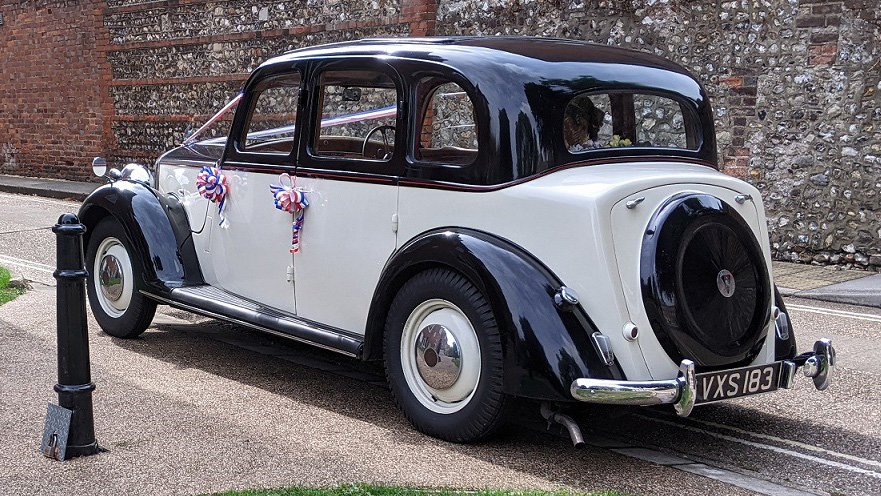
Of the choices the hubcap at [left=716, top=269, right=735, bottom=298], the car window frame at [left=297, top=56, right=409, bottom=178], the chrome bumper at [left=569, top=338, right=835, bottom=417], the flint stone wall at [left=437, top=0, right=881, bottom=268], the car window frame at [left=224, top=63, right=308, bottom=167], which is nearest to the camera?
the chrome bumper at [left=569, top=338, right=835, bottom=417]

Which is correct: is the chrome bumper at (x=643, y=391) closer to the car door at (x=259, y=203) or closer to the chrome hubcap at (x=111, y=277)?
the car door at (x=259, y=203)

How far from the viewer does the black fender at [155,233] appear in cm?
617

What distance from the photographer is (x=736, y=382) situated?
14.1ft

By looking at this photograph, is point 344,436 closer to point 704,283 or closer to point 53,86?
point 704,283

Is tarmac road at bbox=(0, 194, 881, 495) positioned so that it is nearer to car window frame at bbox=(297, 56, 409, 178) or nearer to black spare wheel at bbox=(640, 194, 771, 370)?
black spare wheel at bbox=(640, 194, 771, 370)

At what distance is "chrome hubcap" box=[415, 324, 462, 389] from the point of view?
4477 millimetres

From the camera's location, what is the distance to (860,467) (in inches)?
172

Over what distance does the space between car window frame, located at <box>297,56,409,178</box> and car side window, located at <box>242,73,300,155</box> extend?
14 cm

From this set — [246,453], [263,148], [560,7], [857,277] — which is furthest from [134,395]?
[560,7]

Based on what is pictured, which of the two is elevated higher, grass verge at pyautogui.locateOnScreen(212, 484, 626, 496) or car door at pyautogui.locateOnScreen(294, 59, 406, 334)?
car door at pyautogui.locateOnScreen(294, 59, 406, 334)

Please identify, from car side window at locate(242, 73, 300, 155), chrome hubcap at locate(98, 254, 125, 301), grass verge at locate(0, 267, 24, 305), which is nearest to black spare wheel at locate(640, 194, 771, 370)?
car side window at locate(242, 73, 300, 155)

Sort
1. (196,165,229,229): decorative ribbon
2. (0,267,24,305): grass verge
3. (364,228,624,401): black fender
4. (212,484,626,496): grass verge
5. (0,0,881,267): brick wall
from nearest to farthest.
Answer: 1. (212,484,626,496): grass verge
2. (364,228,624,401): black fender
3. (196,165,229,229): decorative ribbon
4. (0,267,24,305): grass verge
5. (0,0,881,267): brick wall

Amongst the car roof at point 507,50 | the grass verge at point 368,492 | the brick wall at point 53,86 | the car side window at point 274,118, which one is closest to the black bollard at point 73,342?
the grass verge at point 368,492

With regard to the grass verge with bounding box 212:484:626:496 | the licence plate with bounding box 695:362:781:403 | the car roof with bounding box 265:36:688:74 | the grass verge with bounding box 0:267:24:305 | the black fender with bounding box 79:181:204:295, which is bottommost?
the grass verge with bounding box 0:267:24:305
